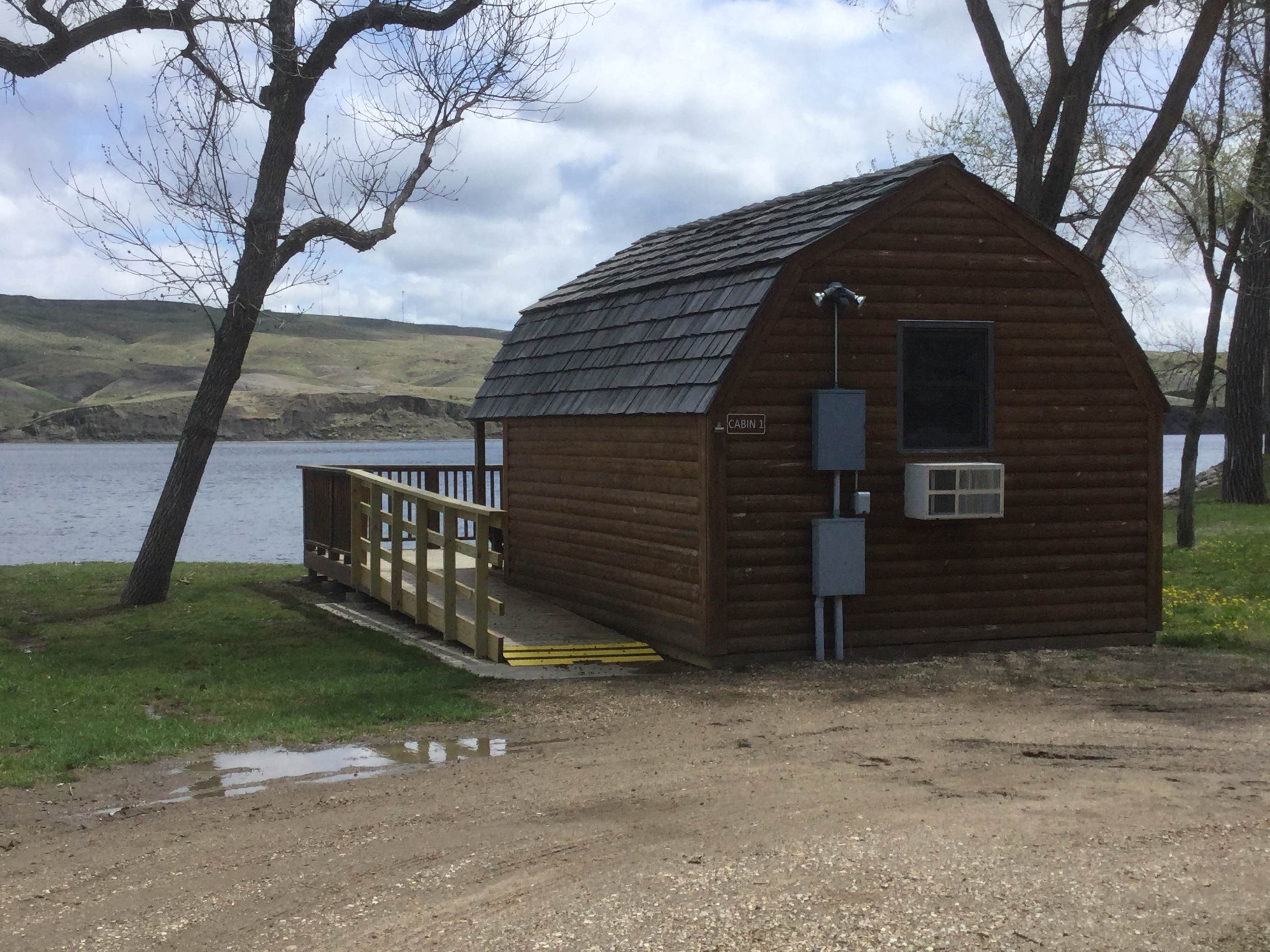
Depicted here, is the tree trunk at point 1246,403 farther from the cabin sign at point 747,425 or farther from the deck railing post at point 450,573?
the deck railing post at point 450,573

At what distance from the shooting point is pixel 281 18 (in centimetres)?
1510

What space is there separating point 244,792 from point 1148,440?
29.3 feet

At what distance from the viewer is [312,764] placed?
25.2ft

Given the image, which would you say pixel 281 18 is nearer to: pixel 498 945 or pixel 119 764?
pixel 119 764

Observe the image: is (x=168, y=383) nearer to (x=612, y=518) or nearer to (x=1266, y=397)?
(x=1266, y=397)

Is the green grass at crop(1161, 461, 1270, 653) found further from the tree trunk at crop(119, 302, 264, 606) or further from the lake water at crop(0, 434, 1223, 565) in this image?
the lake water at crop(0, 434, 1223, 565)

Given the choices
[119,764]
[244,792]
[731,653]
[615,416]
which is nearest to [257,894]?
[244,792]

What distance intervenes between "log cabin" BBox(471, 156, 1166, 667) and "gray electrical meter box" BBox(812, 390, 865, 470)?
23 millimetres

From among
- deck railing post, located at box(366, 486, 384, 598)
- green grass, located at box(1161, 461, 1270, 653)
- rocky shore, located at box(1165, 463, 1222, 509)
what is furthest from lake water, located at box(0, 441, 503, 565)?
rocky shore, located at box(1165, 463, 1222, 509)

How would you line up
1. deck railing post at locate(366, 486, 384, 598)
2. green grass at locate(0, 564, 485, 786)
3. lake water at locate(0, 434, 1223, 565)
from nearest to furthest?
1. green grass at locate(0, 564, 485, 786)
2. deck railing post at locate(366, 486, 384, 598)
3. lake water at locate(0, 434, 1223, 565)

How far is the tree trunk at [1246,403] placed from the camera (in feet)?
86.7

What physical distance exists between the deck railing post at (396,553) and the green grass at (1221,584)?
7.71 metres

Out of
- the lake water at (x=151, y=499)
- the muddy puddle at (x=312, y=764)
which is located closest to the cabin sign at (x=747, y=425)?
the muddy puddle at (x=312, y=764)

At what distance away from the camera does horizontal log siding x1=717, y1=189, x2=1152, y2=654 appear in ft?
36.0
